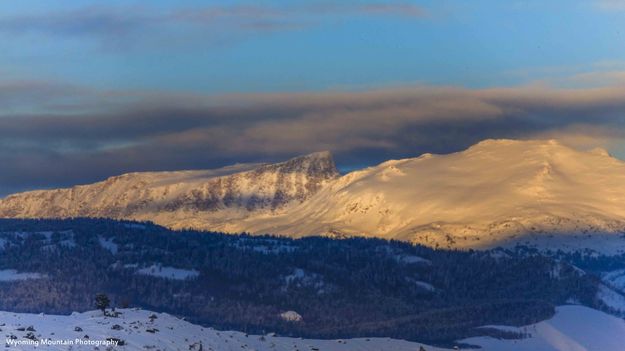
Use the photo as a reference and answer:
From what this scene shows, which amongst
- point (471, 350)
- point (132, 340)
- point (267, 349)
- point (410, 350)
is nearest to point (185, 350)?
point (132, 340)

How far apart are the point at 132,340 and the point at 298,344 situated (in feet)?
109

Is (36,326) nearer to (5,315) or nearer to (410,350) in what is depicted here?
(5,315)

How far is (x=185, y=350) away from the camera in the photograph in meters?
136

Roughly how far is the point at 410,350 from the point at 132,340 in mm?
47172

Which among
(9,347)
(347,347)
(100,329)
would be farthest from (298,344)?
(9,347)

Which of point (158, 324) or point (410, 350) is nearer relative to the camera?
point (158, 324)

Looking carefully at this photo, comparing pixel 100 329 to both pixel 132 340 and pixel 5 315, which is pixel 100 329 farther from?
pixel 5 315

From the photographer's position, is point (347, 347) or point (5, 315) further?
point (347, 347)

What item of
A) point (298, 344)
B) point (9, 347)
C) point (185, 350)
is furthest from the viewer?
point (298, 344)

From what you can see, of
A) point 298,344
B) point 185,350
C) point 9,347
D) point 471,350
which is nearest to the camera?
point 9,347

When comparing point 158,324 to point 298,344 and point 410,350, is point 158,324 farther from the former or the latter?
point 410,350

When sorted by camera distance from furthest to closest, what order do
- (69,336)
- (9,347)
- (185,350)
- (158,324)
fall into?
(158,324)
(185,350)
(69,336)
(9,347)

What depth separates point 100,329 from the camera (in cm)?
13412

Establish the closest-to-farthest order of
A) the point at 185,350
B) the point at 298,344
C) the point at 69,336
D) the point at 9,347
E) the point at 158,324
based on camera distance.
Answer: the point at 9,347, the point at 69,336, the point at 185,350, the point at 158,324, the point at 298,344
